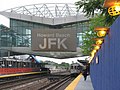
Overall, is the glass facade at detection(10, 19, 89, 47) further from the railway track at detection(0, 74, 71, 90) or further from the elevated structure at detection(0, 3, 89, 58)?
the railway track at detection(0, 74, 71, 90)

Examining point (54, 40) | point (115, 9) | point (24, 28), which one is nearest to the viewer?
point (115, 9)

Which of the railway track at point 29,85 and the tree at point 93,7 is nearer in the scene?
the tree at point 93,7

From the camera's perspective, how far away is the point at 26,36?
9481 centimetres

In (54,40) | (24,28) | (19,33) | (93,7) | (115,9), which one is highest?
(24,28)

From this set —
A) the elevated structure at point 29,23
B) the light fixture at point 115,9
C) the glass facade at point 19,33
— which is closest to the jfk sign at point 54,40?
the glass facade at point 19,33

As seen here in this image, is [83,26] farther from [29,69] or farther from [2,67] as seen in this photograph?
[2,67]

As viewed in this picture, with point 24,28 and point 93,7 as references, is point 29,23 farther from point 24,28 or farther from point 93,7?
point 93,7

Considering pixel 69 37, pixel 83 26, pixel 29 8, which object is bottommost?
pixel 69 37

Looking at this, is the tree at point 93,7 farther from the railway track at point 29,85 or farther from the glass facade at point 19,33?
the glass facade at point 19,33

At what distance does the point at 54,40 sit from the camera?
53.8m

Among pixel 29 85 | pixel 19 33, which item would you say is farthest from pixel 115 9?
pixel 19 33

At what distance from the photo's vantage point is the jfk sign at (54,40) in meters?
52.6

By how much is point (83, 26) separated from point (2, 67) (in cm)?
5194

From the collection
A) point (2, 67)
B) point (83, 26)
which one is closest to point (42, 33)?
point (2, 67)
